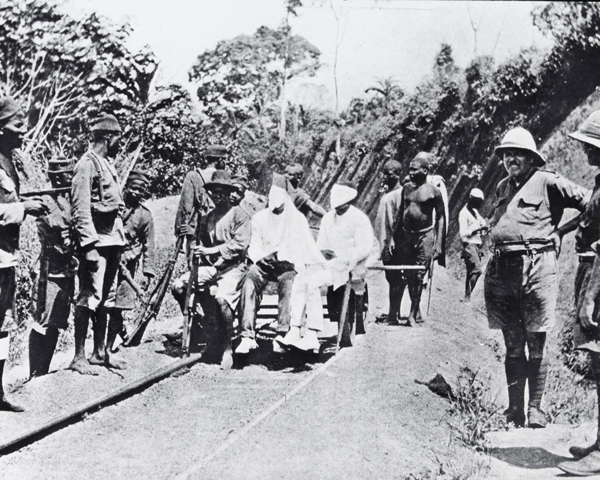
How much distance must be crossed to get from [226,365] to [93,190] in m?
1.82

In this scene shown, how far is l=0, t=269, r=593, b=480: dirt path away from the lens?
12.5ft

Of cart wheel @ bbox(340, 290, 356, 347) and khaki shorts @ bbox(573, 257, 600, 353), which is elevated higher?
khaki shorts @ bbox(573, 257, 600, 353)

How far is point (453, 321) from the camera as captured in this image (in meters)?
7.82

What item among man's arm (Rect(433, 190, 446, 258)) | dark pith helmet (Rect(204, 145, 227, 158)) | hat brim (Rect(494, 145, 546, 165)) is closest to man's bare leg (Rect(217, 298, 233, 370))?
dark pith helmet (Rect(204, 145, 227, 158))

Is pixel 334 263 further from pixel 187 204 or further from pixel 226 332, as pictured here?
pixel 187 204

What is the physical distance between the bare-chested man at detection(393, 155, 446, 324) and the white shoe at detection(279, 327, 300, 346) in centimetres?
182

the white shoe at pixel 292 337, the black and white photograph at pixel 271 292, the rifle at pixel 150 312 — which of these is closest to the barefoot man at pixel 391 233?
the black and white photograph at pixel 271 292

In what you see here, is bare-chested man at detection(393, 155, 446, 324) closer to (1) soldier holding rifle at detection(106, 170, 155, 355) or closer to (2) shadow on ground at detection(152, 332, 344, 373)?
(2) shadow on ground at detection(152, 332, 344, 373)

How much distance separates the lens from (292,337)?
6.00m

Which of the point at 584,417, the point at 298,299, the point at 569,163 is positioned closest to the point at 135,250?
the point at 298,299

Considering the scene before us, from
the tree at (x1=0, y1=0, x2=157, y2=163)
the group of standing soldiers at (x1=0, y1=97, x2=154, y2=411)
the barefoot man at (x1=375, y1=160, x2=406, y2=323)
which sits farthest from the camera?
the tree at (x1=0, y1=0, x2=157, y2=163)

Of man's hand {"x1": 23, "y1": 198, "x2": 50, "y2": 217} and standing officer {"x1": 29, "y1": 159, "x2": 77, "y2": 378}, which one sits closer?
man's hand {"x1": 23, "y1": 198, "x2": 50, "y2": 217}

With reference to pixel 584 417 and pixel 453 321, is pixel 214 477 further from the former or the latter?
pixel 453 321

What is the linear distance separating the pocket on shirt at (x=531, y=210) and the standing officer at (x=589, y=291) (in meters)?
0.33
